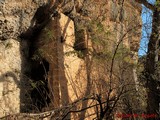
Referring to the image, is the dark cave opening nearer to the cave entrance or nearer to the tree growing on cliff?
the cave entrance

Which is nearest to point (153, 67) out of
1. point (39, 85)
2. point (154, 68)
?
point (154, 68)

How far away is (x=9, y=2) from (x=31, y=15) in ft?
1.83

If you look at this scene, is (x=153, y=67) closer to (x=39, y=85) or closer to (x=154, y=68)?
(x=154, y=68)

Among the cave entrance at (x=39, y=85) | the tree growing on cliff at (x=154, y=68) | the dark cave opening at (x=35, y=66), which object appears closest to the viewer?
the cave entrance at (x=39, y=85)

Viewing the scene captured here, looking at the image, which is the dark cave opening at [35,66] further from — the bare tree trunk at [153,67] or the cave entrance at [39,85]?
the bare tree trunk at [153,67]

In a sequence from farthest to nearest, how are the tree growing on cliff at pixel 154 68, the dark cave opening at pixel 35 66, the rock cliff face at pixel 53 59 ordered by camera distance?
the tree growing on cliff at pixel 154 68, the dark cave opening at pixel 35 66, the rock cliff face at pixel 53 59

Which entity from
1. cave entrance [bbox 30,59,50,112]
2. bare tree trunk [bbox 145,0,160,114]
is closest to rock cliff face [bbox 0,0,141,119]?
cave entrance [bbox 30,59,50,112]

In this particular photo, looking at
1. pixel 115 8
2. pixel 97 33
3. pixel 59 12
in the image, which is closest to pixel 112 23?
pixel 115 8

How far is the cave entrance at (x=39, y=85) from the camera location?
604cm

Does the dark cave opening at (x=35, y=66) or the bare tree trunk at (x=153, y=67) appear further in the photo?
the bare tree trunk at (x=153, y=67)

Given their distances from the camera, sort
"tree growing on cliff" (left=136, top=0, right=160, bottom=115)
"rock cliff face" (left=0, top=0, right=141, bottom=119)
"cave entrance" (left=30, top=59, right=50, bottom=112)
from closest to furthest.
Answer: "rock cliff face" (left=0, top=0, right=141, bottom=119) < "cave entrance" (left=30, top=59, right=50, bottom=112) < "tree growing on cliff" (left=136, top=0, right=160, bottom=115)

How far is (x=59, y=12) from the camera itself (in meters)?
6.59

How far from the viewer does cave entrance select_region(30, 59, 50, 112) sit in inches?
238

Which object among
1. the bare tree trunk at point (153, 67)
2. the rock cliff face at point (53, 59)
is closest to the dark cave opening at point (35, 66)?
the rock cliff face at point (53, 59)
